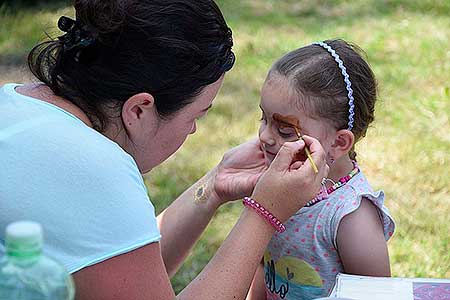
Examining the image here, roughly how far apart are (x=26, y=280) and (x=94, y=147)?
0.68 m

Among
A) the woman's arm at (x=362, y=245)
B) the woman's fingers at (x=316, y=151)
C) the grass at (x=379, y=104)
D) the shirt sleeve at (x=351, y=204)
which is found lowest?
the grass at (x=379, y=104)

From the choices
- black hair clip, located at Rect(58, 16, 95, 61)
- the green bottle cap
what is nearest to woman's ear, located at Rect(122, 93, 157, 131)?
black hair clip, located at Rect(58, 16, 95, 61)

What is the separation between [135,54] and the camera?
187cm

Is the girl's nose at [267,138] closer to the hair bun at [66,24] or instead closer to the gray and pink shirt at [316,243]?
the gray and pink shirt at [316,243]

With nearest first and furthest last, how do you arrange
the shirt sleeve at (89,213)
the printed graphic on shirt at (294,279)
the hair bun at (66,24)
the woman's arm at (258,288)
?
the shirt sleeve at (89,213), the hair bun at (66,24), the printed graphic on shirt at (294,279), the woman's arm at (258,288)

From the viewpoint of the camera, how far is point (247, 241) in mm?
1957

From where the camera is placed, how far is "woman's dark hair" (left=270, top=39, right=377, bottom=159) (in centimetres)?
230

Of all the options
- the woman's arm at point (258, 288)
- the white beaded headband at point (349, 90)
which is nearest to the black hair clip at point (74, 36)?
the white beaded headband at point (349, 90)

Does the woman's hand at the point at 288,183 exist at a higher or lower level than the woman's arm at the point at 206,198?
higher

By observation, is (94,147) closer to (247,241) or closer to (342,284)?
(247,241)

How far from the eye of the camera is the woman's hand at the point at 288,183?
1.95 m

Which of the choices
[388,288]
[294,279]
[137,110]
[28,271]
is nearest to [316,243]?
→ [294,279]

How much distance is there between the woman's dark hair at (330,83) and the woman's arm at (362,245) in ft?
0.77

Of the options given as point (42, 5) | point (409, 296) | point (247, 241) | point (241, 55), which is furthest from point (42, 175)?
point (42, 5)
